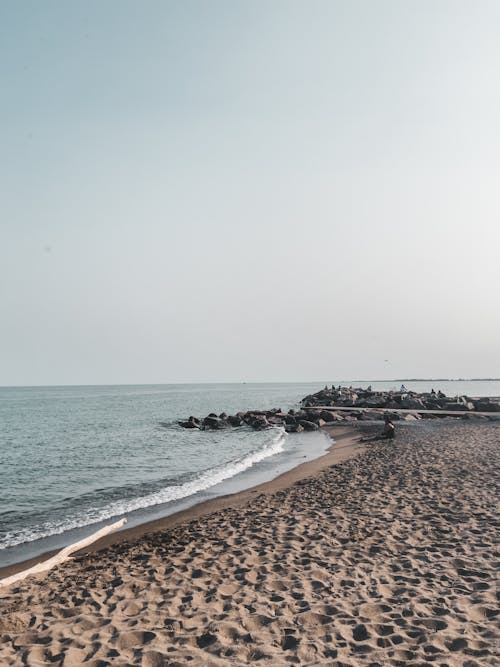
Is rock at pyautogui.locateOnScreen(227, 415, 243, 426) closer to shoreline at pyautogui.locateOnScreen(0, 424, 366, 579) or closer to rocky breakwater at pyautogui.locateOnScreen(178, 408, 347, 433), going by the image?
rocky breakwater at pyautogui.locateOnScreen(178, 408, 347, 433)

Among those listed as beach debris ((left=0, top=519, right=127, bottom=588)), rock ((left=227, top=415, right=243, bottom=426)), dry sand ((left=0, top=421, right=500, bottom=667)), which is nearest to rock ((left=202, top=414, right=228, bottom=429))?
rock ((left=227, top=415, right=243, bottom=426))

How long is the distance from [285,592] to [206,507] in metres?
7.37

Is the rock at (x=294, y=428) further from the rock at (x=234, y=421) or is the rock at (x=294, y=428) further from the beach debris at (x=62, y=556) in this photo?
the beach debris at (x=62, y=556)

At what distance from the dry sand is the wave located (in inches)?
109

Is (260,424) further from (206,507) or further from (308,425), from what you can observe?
(206,507)

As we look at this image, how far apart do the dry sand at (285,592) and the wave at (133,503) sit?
2757mm

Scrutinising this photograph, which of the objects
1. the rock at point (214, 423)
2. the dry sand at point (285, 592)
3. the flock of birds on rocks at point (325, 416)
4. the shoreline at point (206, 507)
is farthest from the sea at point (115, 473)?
the rock at point (214, 423)

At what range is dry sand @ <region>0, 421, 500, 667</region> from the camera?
5250 millimetres

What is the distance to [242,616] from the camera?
6066mm

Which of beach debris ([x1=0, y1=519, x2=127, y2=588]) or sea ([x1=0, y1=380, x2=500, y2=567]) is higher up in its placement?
beach debris ([x1=0, y1=519, x2=127, y2=588])

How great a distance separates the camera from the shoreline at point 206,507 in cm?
1002

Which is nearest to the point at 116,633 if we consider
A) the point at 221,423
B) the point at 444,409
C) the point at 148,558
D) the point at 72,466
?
the point at 148,558

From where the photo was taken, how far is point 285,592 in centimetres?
673

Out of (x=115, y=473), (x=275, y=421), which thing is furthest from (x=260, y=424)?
(x=115, y=473)
